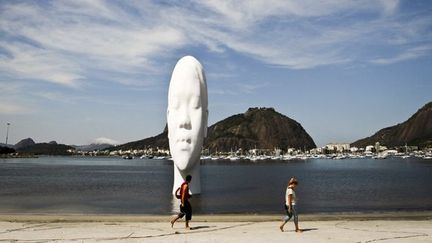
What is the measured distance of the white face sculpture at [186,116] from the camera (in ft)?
89.9

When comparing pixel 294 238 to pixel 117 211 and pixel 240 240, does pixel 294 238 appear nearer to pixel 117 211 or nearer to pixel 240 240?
pixel 240 240

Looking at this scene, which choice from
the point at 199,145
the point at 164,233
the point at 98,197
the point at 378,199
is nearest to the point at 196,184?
the point at 199,145

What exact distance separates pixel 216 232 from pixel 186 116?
14.0 m

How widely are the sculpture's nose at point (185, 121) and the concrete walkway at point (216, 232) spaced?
1113 cm

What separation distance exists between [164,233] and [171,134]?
1453cm

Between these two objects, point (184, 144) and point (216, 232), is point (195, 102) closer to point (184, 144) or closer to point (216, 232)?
point (184, 144)

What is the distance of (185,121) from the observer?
27.3 meters

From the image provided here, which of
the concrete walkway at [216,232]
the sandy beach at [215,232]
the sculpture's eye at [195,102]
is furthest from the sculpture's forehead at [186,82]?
the concrete walkway at [216,232]

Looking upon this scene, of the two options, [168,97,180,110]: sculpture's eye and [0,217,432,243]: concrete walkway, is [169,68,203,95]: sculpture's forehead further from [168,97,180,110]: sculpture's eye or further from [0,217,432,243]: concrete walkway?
[0,217,432,243]: concrete walkway

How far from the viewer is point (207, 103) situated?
28.7 metres

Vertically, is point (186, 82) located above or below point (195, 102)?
above

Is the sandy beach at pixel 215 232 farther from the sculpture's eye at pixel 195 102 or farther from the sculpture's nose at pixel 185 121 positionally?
the sculpture's eye at pixel 195 102

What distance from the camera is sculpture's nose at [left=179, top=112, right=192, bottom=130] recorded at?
1076 inches

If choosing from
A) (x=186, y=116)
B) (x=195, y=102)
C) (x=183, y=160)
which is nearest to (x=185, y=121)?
(x=186, y=116)
